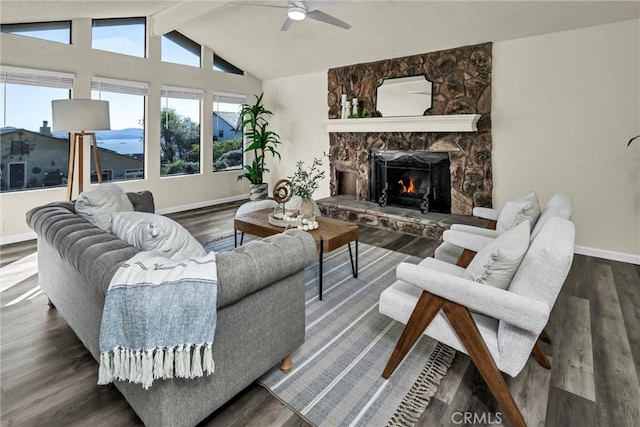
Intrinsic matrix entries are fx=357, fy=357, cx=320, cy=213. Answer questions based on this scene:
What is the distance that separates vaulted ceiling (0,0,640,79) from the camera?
371 centimetres

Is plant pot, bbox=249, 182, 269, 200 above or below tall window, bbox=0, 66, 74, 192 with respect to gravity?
below

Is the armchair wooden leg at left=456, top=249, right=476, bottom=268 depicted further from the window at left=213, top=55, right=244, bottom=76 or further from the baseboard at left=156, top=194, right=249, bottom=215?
the window at left=213, top=55, right=244, bottom=76

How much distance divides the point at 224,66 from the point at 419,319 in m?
6.30

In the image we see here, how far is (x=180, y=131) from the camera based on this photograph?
6145 mm

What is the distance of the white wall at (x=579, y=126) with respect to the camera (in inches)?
146

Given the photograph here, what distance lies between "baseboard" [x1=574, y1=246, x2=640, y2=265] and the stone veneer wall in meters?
1.13

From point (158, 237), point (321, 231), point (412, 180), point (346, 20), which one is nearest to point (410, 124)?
point (412, 180)

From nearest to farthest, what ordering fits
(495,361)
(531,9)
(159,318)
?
(159,318), (495,361), (531,9)

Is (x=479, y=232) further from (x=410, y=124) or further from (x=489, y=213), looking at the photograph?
(x=410, y=124)

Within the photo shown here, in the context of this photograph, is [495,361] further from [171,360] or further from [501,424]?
[171,360]

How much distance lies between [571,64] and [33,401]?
5.38 meters

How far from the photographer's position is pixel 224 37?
5719mm

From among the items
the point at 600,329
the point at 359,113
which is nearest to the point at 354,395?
the point at 600,329

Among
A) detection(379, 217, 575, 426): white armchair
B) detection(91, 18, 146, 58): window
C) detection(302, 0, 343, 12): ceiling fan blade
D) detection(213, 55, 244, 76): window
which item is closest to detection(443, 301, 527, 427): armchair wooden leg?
detection(379, 217, 575, 426): white armchair
